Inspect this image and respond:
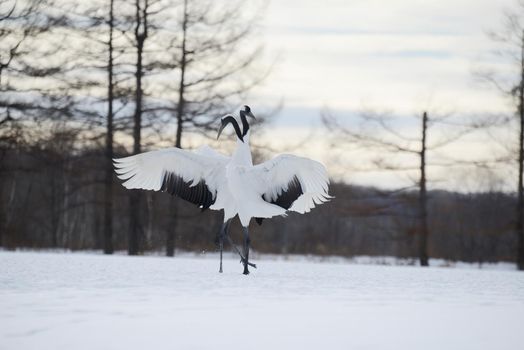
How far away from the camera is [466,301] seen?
9.32m

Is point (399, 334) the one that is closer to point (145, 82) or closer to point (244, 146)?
point (244, 146)

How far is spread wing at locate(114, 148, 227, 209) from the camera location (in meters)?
13.1

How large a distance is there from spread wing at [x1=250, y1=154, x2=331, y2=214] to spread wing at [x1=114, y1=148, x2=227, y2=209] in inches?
33.6

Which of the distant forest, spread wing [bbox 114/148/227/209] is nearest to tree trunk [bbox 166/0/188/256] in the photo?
the distant forest

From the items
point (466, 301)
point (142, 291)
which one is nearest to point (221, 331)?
point (142, 291)

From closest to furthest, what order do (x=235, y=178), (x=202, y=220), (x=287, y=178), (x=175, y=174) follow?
(x=235, y=178) → (x=287, y=178) → (x=175, y=174) → (x=202, y=220)

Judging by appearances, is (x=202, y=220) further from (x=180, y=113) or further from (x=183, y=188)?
(x=183, y=188)

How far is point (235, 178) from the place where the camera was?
1226cm

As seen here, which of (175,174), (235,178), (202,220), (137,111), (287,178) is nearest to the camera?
(235,178)

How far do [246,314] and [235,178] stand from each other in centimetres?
498

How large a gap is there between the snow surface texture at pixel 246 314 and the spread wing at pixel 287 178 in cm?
169

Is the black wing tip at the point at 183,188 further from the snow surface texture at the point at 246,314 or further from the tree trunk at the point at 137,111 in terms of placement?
the tree trunk at the point at 137,111

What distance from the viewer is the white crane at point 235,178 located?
12.3 metres

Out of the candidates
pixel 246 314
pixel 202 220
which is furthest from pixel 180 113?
pixel 246 314
